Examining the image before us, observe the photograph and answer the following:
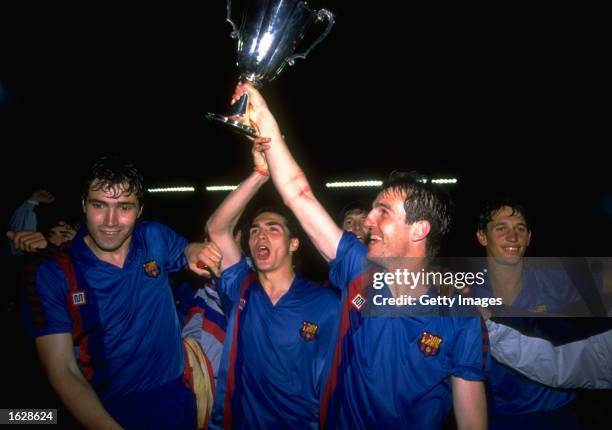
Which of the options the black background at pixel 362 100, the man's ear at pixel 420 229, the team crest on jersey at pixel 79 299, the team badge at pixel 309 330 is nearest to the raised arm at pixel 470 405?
the man's ear at pixel 420 229

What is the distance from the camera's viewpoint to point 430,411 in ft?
6.48

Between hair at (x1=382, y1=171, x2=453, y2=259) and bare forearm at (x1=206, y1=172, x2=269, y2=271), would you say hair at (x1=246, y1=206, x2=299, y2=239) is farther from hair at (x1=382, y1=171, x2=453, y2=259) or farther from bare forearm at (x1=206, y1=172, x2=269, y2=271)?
hair at (x1=382, y1=171, x2=453, y2=259)

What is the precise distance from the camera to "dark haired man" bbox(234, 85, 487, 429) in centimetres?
196

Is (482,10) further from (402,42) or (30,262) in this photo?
(30,262)

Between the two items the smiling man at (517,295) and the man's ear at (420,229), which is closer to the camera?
the man's ear at (420,229)

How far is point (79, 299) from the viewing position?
2.29 meters

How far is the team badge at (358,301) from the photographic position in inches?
85.1

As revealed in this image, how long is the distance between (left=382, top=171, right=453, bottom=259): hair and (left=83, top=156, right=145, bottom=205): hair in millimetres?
1835

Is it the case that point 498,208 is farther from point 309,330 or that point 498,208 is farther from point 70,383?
point 70,383

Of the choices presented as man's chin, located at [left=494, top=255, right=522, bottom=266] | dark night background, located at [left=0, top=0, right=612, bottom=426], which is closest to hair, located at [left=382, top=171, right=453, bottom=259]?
man's chin, located at [left=494, top=255, right=522, bottom=266]

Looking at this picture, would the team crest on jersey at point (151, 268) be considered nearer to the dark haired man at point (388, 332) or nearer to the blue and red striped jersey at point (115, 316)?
the blue and red striped jersey at point (115, 316)

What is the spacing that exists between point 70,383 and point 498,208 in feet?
11.5

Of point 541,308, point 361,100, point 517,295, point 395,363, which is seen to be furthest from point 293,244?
point 361,100

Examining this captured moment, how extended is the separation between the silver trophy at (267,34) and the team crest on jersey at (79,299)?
1.55 m
